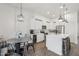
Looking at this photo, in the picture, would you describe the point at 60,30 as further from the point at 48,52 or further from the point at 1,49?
the point at 1,49

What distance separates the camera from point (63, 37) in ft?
7.25

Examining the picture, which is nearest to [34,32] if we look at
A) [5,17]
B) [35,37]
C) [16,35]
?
[35,37]

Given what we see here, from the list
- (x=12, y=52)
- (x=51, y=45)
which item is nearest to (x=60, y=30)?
(x=51, y=45)

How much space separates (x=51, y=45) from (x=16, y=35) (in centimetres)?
84

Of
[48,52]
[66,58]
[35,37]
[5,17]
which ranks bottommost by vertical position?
[66,58]

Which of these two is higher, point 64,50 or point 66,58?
point 64,50

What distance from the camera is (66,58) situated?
220cm

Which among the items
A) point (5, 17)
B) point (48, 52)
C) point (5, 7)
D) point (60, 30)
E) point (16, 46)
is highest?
point (5, 7)

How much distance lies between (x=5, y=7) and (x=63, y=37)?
1.46 m

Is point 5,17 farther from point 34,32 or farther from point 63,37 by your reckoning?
point 63,37

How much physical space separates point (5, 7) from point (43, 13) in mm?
854

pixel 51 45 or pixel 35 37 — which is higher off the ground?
pixel 35 37

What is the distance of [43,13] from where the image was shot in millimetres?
2213

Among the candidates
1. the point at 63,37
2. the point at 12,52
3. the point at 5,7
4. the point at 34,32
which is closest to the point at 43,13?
the point at 34,32
